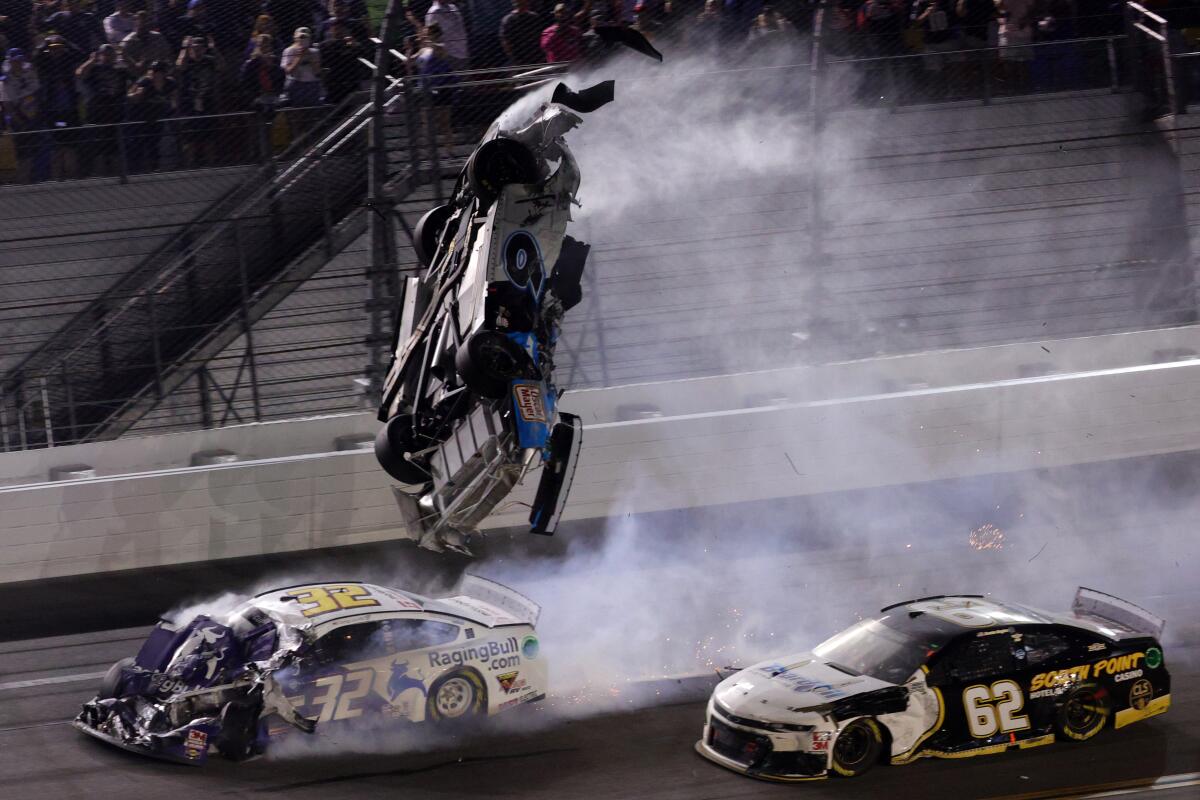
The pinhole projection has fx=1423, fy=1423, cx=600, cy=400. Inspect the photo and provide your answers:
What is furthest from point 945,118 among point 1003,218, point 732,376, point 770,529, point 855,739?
point 855,739

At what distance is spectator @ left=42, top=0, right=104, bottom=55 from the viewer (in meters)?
14.1

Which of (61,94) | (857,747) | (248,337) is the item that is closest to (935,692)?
(857,747)

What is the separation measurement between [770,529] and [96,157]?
24.4 feet

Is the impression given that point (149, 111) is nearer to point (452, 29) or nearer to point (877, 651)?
point (452, 29)

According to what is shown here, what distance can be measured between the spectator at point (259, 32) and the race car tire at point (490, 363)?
7738mm

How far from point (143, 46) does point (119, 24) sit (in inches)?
12.5

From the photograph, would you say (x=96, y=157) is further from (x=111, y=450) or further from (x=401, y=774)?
(x=401, y=774)

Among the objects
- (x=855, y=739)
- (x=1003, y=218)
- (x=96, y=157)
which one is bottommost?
(x=855, y=739)

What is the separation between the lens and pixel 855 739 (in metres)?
7.87

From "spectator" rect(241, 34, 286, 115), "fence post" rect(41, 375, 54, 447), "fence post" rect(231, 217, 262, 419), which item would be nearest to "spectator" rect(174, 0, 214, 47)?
"spectator" rect(241, 34, 286, 115)

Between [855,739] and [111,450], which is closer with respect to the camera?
[855,739]

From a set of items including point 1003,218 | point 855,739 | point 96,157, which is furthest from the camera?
point 1003,218

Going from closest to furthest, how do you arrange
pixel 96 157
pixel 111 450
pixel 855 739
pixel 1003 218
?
pixel 855 739 < pixel 111 450 < pixel 96 157 < pixel 1003 218

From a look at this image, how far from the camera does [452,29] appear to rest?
A: 544 inches
